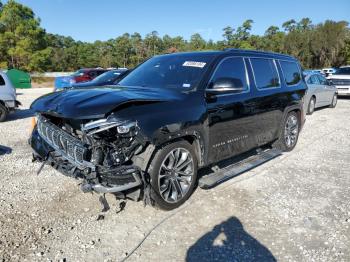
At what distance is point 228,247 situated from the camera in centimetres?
350

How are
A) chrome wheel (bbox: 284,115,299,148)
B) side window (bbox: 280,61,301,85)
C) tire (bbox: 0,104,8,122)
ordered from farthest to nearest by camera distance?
tire (bbox: 0,104,8,122)
chrome wheel (bbox: 284,115,299,148)
side window (bbox: 280,61,301,85)

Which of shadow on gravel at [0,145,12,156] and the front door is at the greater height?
the front door

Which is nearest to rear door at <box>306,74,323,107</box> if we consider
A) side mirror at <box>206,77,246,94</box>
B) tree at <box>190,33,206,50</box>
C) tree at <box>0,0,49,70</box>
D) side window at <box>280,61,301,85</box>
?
side window at <box>280,61,301,85</box>

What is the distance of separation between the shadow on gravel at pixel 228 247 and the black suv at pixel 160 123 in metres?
0.73

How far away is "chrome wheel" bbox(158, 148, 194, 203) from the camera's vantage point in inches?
160

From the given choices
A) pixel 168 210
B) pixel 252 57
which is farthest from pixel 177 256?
pixel 252 57

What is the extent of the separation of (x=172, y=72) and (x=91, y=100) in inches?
61.9

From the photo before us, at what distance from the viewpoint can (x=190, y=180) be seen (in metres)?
4.43

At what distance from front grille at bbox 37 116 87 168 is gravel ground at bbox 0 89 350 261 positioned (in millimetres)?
787

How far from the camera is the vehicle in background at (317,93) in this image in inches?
505

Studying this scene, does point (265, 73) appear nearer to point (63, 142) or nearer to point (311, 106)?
point (63, 142)

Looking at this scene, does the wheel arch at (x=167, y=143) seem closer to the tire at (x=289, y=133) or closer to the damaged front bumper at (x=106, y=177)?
the damaged front bumper at (x=106, y=177)

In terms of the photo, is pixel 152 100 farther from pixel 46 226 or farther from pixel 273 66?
pixel 273 66

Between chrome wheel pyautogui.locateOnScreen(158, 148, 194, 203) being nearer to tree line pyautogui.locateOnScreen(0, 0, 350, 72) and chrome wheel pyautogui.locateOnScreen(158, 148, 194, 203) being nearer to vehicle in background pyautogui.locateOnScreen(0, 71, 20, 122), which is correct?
vehicle in background pyautogui.locateOnScreen(0, 71, 20, 122)
